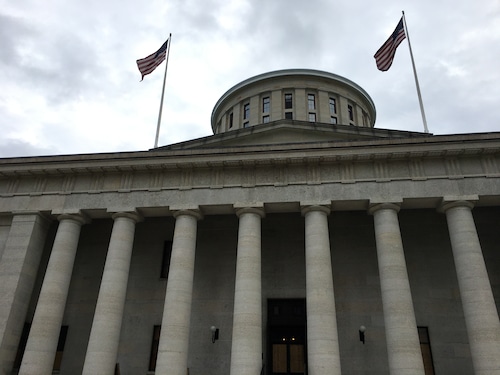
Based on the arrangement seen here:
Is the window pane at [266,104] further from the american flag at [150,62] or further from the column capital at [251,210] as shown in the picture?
the column capital at [251,210]

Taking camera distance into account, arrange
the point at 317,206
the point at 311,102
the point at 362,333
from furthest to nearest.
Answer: the point at 311,102, the point at 362,333, the point at 317,206

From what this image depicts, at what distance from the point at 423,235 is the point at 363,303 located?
5.41m

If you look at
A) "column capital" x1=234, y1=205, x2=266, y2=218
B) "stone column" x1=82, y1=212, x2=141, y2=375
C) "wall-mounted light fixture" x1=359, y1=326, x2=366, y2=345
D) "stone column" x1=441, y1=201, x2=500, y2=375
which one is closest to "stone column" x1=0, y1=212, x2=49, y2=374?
"stone column" x1=82, y1=212, x2=141, y2=375

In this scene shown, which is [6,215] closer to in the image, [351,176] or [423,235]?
[351,176]

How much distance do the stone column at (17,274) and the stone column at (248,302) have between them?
10.9 meters

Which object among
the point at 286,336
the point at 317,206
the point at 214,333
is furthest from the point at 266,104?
the point at 214,333

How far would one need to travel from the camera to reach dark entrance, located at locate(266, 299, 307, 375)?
22172mm

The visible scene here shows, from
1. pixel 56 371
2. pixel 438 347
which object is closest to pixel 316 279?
pixel 438 347

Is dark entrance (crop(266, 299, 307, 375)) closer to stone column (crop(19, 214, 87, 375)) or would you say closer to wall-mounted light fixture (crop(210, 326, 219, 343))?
wall-mounted light fixture (crop(210, 326, 219, 343))

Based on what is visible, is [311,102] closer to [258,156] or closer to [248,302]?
[258,156]

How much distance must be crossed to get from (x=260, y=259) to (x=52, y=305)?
34.0 feet

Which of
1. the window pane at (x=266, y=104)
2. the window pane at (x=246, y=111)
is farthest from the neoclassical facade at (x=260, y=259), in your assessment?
the window pane at (x=266, y=104)

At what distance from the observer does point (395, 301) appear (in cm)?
1791

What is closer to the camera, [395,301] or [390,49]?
[395,301]
